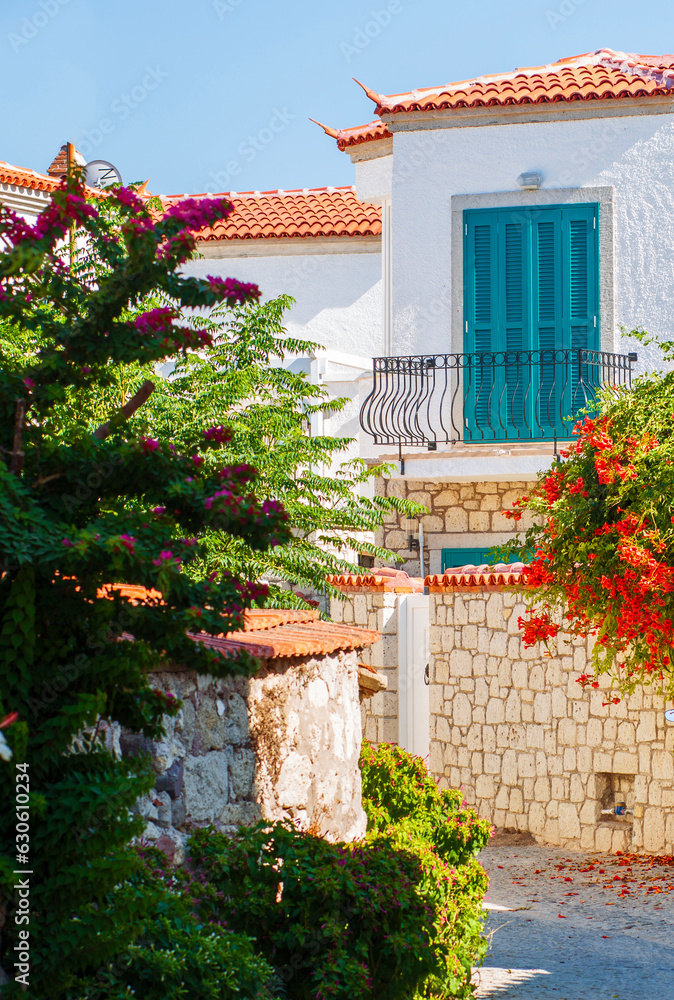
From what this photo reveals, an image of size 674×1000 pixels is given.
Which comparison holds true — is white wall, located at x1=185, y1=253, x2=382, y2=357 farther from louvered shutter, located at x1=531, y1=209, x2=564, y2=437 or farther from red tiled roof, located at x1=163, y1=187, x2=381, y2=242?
louvered shutter, located at x1=531, y1=209, x2=564, y2=437

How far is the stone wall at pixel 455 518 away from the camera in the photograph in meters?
13.6

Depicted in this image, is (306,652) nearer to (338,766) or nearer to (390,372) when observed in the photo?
(338,766)

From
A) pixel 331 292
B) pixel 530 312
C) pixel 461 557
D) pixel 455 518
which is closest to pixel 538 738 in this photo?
pixel 461 557

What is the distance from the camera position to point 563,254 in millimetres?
13453

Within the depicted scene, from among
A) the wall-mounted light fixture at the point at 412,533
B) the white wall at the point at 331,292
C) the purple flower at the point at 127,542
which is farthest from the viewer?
the white wall at the point at 331,292

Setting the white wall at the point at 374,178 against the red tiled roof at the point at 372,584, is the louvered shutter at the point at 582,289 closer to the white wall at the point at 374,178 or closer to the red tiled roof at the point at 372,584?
the white wall at the point at 374,178

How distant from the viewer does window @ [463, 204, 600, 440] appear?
44.1 feet

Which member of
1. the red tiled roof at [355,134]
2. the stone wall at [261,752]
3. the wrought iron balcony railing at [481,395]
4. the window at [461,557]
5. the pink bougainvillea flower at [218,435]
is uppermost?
the red tiled roof at [355,134]

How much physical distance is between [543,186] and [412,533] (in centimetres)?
468

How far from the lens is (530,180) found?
533 inches

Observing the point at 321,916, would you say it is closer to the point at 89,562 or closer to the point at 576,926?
the point at 89,562

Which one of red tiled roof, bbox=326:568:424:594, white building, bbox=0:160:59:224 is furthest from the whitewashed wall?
red tiled roof, bbox=326:568:424:594

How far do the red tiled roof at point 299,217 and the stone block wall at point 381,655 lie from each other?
6551 mm

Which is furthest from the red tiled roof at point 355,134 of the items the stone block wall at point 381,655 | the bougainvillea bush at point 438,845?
the bougainvillea bush at point 438,845
